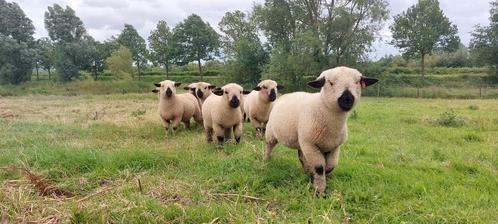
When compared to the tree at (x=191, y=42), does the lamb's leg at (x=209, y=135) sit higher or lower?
lower

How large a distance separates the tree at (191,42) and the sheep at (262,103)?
52.9m

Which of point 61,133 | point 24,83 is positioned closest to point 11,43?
point 24,83

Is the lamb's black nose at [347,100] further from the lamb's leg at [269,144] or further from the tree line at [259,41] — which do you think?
the tree line at [259,41]

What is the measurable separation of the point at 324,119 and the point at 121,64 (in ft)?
184

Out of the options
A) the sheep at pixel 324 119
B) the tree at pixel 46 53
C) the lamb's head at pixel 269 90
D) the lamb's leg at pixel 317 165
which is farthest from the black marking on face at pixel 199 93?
the tree at pixel 46 53

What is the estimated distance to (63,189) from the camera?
6.78 meters

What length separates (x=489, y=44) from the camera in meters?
52.0

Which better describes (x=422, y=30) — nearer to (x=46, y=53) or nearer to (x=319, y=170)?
(x=319, y=170)

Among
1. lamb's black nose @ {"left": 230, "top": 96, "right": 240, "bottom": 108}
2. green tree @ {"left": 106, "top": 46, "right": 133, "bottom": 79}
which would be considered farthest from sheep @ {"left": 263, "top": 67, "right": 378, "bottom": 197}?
green tree @ {"left": 106, "top": 46, "right": 133, "bottom": 79}

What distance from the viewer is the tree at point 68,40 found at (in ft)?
201

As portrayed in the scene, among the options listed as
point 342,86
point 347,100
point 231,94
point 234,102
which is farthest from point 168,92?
point 347,100

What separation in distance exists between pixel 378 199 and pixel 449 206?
3.15ft

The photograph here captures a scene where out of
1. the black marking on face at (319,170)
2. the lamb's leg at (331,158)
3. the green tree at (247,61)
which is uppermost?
the green tree at (247,61)

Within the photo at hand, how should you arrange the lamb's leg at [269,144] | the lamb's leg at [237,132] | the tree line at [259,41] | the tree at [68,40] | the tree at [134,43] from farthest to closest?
1. the tree at [134,43]
2. the tree at [68,40]
3. the tree line at [259,41]
4. the lamb's leg at [237,132]
5. the lamb's leg at [269,144]
